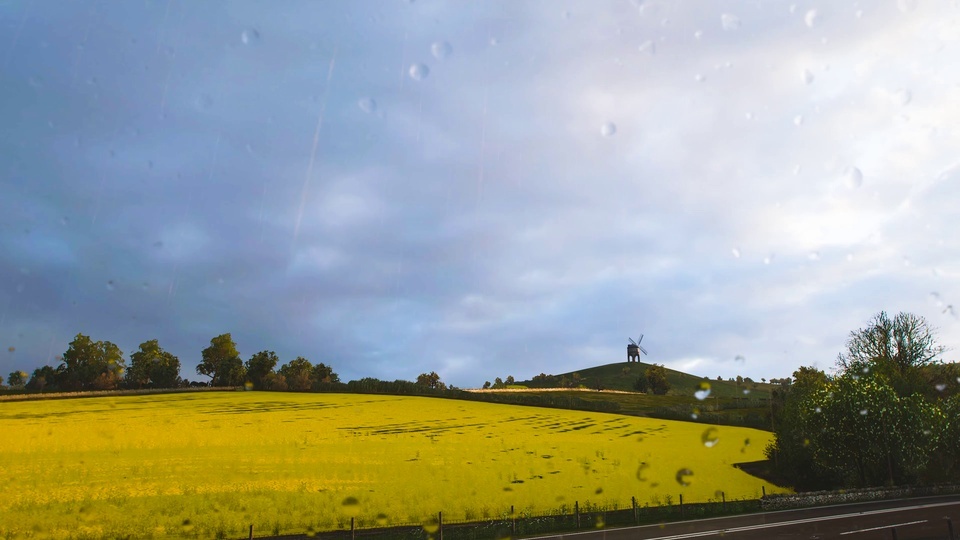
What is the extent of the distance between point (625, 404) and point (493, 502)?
58.5m

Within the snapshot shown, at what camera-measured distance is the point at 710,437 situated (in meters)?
56.0

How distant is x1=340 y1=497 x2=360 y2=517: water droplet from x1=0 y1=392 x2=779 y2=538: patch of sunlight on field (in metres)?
0.12

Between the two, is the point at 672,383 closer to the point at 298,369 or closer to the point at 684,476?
the point at 298,369

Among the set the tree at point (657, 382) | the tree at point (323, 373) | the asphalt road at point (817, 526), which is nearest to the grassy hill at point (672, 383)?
the tree at point (657, 382)

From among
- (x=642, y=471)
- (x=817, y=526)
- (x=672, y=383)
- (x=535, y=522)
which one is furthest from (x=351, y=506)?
(x=672, y=383)

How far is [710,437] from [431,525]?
4049cm

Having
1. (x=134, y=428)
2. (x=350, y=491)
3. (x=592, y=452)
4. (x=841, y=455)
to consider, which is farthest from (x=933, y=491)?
(x=134, y=428)

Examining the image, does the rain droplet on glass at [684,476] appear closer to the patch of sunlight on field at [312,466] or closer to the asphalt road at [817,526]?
the patch of sunlight on field at [312,466]

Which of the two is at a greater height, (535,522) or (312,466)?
(312,466)

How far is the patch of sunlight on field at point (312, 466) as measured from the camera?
79.0 feet

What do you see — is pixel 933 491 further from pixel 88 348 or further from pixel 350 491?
pixel 88 348

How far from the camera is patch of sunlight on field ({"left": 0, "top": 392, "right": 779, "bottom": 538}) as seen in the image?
24.1 metres

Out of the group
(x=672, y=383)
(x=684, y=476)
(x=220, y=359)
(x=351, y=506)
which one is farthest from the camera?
(x=672, y=383)

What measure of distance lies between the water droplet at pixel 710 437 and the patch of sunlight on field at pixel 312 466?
36cm
